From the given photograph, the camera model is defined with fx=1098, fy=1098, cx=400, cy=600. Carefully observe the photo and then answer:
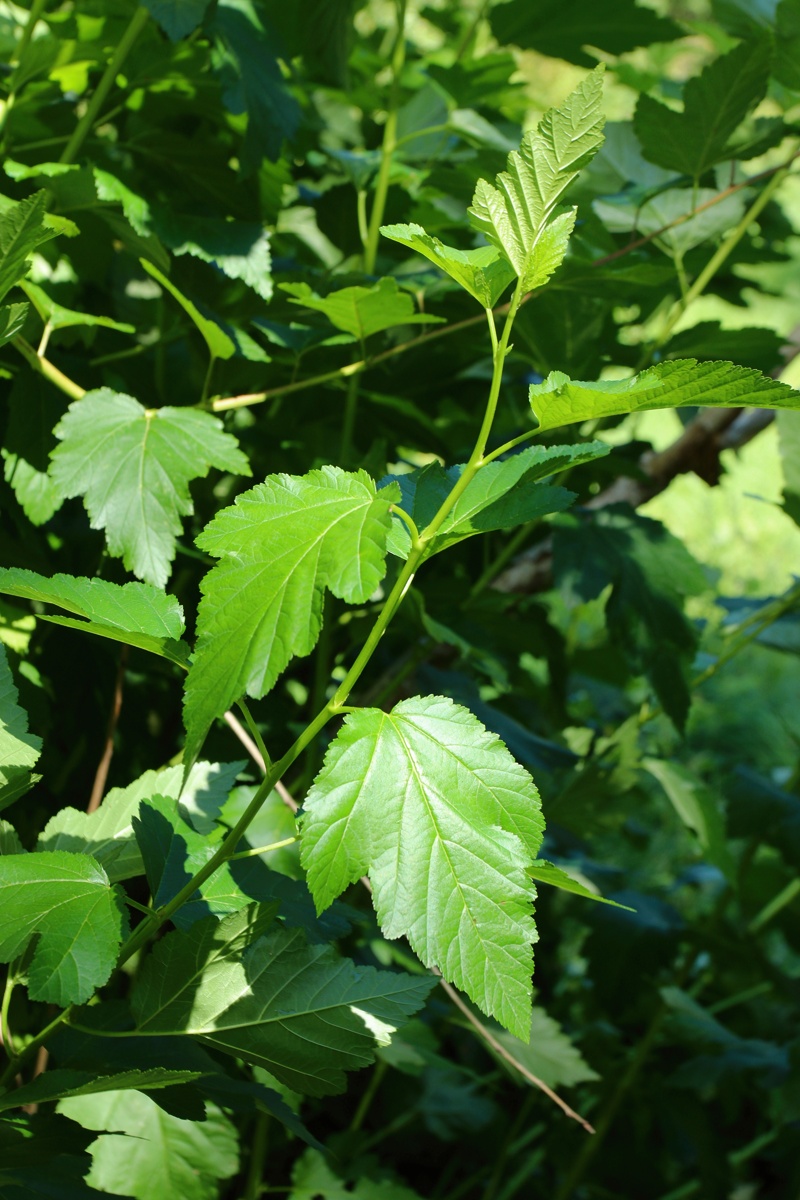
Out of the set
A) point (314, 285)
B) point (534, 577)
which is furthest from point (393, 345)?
point (534, 577)

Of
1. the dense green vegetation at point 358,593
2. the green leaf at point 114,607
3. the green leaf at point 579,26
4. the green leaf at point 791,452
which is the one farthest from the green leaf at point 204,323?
the green leaf at point 791,452

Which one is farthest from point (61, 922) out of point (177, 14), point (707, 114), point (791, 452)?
point (791, 452)

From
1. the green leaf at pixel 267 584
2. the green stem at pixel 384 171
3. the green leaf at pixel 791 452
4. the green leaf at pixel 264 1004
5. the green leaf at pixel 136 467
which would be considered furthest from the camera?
the green leaf at pixel 791 452

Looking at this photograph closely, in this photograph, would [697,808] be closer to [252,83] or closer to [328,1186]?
[328,1186]

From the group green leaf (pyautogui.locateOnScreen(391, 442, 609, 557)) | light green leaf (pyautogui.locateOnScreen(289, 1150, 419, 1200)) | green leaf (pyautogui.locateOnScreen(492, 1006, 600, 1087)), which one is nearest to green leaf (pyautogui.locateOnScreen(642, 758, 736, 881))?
green leaf (pyautogui.locateOnScreen(492, 1006, 600, 1087))

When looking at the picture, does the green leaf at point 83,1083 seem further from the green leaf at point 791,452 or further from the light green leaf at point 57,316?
the green leaf at point 791,452

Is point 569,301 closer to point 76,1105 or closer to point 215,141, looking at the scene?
point 215,141
